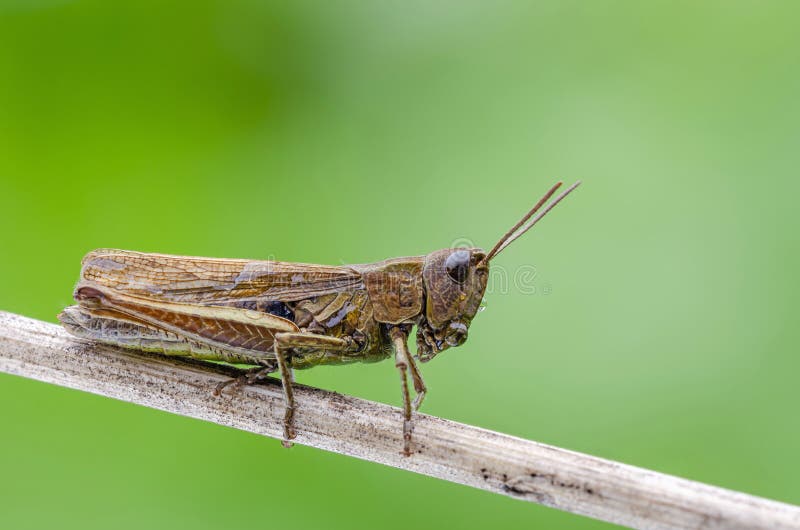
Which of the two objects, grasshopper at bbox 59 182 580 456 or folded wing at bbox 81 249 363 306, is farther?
folded wing at bbox 81 249 363 306

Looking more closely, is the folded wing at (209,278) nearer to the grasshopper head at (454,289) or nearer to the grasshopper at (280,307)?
the grasshopper at (280,307)

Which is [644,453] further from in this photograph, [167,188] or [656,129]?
[167,188]

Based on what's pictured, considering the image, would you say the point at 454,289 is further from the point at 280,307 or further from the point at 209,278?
the point at 209,278

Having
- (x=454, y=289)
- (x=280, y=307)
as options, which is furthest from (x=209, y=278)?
(x=454, y=289)

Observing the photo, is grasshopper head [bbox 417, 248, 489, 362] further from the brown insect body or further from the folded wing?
the folded wing

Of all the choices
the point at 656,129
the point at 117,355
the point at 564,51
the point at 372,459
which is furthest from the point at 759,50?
the point at 117,355

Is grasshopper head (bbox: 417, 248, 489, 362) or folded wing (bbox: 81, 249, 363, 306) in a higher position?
folded wing (bbox: 81, 249, 363, 306)

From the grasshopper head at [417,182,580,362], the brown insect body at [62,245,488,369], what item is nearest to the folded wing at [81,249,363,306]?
the brown insect body at [62,245,488,369]
